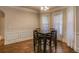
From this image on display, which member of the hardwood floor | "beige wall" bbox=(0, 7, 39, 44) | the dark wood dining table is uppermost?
"beige wall" bbox=(0, 7, 39, 44)

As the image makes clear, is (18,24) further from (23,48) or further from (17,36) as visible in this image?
(23,48)

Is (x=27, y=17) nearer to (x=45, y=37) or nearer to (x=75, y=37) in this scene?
(x=45, y=37)

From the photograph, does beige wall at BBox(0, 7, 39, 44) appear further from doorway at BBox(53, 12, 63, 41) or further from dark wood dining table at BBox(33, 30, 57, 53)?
doorway at BBox(53, 12, 63, 41)

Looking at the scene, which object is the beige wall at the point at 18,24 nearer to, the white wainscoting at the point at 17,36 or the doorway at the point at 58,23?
the white wainscoting at the point at 17,36

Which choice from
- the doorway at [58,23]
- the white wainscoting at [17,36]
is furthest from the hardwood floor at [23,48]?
the doorway at [58,23]

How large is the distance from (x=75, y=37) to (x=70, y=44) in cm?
20

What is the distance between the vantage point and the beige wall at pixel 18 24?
8.21ft

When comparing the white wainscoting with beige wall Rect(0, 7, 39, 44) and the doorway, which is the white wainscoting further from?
the doorway

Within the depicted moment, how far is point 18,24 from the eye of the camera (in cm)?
256

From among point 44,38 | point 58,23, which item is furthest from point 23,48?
point 58,23

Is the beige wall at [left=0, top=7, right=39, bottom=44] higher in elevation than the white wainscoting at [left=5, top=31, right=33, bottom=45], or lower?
higher

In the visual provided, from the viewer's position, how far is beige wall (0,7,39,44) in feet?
8.21

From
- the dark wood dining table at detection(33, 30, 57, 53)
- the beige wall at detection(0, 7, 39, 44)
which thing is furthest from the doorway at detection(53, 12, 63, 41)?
the beige wall at detection(0, 7, 39, 44)
